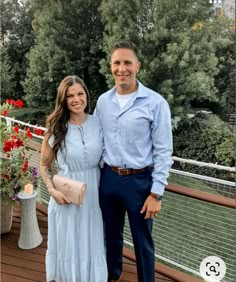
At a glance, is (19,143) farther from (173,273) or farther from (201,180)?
(201,180)

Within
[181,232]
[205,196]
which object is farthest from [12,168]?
[181,232]

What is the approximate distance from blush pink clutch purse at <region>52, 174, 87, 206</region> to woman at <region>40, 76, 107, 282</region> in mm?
28

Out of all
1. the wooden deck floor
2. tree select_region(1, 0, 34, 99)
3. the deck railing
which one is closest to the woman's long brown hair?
the wooden deck floor

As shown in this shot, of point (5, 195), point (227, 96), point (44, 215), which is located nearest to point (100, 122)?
point (5, 195)

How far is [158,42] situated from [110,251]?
7.36m

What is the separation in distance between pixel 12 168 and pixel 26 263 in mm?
594

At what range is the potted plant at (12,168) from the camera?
195cm

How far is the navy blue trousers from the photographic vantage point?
1335mm

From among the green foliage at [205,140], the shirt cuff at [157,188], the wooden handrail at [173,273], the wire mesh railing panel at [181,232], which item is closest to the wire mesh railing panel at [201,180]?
the wire mesh railing panel at [181,232]

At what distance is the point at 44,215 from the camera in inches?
94.2

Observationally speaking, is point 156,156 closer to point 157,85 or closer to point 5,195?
point 5,195

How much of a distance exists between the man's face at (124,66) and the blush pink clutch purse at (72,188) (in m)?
0.47

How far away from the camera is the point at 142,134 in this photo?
1.30m

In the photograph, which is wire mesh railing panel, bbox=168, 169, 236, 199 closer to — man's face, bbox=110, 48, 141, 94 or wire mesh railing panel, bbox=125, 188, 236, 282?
wire mesh railing panel, bbox=125, 188, 236, 282
